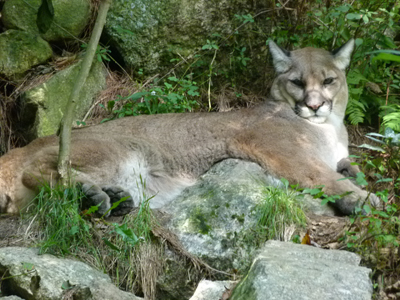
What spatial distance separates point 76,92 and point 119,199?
1.09 meters

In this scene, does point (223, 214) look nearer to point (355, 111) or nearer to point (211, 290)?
point (211, 290)

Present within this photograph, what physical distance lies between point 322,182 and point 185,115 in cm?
185

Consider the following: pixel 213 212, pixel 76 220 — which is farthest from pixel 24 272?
pixel 213 212

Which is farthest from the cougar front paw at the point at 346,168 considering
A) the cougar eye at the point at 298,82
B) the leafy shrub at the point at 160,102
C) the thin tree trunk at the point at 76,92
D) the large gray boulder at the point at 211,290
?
the thin tree trunk at the point at 76,92

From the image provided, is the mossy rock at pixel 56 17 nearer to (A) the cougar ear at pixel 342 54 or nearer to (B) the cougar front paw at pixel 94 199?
(B) the cougar front paw at pixel 94 199

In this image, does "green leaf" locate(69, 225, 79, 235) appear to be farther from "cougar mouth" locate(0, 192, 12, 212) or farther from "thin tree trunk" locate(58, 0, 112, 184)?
"cougar mouth" locate(0, 192, 12, 212)

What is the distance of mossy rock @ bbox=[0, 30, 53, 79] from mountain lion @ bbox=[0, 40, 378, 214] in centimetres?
198

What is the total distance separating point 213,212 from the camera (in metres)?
4.95

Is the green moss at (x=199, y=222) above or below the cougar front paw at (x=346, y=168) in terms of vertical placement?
above

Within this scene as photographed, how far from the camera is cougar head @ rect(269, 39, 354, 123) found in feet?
20.7

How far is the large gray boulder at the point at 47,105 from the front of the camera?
705 cm

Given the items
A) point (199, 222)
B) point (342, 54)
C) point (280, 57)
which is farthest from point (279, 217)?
point (342, 54)

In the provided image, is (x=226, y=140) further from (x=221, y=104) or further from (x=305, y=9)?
(x=305, y=9)

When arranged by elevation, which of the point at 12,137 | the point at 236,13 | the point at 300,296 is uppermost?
the point at 236,13
